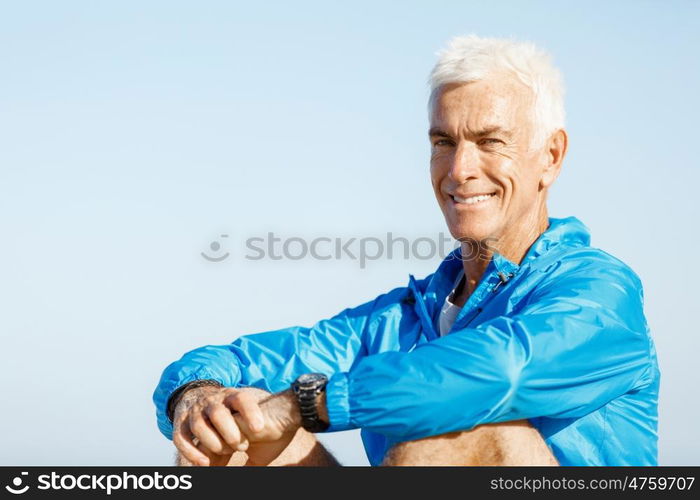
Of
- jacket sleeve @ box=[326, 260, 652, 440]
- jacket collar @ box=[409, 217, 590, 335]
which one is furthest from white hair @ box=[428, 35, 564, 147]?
jacket sleeve @ box=[326, 260, 652, 440]

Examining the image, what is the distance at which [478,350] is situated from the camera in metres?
3.58

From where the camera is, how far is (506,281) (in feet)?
15.1

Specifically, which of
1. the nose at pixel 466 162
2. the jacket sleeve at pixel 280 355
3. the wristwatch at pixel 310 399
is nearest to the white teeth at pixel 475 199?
the nose at pixel 466 162

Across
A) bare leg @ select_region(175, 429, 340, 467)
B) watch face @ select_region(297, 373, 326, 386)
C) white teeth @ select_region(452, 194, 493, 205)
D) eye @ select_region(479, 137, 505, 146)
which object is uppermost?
eye @ select_region(479, 137, 505, 146)

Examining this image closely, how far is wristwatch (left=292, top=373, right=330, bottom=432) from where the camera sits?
12.0 feet

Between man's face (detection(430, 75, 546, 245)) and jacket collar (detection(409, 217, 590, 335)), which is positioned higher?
man's face (detection(430, 75, 546, 245))

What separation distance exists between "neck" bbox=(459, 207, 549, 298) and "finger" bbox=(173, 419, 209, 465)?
1.72 metres

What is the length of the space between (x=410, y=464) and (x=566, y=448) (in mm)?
847

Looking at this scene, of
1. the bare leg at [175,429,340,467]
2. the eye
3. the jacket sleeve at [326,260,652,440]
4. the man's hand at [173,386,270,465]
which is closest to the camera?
the jacket sleeve at [326,260,652,440]

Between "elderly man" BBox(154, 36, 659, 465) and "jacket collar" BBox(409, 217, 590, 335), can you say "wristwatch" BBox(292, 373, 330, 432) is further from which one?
"jacket collar" BBox(409, 217, 590, 335)

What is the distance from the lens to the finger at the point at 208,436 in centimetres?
386

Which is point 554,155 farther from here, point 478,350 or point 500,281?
point 478,350
